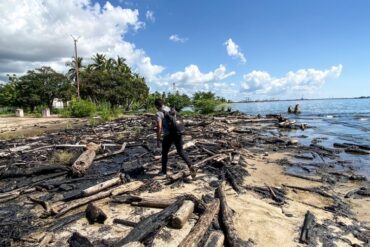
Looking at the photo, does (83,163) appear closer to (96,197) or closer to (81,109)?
(96,197)

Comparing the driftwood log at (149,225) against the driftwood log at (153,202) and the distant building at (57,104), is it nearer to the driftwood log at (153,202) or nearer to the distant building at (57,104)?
the driftwood log at (153,202)

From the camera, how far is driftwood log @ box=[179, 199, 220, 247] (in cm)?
482

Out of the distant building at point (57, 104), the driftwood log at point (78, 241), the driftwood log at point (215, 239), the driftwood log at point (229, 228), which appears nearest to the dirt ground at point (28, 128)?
the driftwood log at point (78, 241)

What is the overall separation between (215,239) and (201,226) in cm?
35

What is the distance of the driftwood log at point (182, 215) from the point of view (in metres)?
5.50

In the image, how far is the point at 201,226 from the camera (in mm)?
5324

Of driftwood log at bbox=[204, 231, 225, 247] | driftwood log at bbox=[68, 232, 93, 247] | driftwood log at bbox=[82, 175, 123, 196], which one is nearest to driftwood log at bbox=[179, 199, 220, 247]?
driftwood log at bbox=[204, 231, 225, 247]

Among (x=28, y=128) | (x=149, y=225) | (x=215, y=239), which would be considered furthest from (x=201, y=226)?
(x=28, y=128)

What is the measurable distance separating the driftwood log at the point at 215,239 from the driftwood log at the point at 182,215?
1.91ft

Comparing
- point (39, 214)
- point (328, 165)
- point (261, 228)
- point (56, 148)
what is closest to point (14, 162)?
point (56, 148)

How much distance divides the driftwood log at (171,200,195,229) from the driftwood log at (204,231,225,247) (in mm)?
582

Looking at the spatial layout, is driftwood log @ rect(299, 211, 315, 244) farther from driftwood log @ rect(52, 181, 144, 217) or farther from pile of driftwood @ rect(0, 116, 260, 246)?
driftwood log @ rect(52, 181, 144, 217)

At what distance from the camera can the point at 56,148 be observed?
13586 millimetres

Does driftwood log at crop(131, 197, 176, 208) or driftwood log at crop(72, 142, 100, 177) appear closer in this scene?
driftwood log at crop(131, 197, 176, 208)
